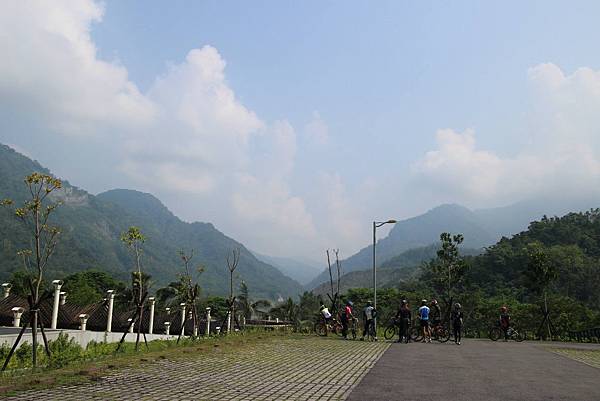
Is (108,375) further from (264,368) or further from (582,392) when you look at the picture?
(582,392)

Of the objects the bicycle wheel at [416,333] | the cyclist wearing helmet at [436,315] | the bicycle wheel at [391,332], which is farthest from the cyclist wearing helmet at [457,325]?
the bicycle wheel at [391,332]

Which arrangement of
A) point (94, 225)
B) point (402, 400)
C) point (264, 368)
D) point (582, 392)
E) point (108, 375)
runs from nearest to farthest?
point (402, 400) < point (582, 392) < point (108, 375) < point (264, 368) < point (94, 225)

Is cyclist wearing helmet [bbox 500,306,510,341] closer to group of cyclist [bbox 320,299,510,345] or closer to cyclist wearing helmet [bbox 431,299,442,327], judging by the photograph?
group of cyclist [bbox 320,299,510,345]

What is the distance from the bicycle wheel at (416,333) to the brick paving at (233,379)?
7.65 meters

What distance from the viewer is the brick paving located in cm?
780

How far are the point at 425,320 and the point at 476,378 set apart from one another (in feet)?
33.8

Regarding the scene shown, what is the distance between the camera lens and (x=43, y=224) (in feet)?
42.7

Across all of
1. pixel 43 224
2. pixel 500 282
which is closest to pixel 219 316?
pixel 500 282

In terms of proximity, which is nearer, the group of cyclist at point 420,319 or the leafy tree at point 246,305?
the group of cyclist at point 420,319

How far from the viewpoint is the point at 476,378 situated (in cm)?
1037

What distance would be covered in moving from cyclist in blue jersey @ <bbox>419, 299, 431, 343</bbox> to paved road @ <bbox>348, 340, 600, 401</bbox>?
494 cm

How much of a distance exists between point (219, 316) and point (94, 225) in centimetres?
12269

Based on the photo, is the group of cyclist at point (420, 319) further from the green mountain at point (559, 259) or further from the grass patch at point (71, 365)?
the green mountain at point (559, 259)

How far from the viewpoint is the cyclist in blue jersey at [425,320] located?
66.7ft
